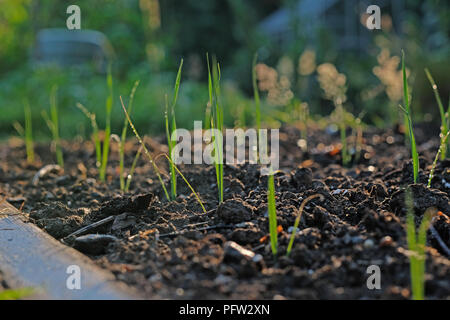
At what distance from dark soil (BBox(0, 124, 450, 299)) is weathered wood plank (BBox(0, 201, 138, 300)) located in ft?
0.17

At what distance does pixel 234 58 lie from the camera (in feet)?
28.2

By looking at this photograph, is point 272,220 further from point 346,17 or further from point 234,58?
point 346,17

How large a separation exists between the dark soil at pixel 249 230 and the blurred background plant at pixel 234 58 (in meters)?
1.01

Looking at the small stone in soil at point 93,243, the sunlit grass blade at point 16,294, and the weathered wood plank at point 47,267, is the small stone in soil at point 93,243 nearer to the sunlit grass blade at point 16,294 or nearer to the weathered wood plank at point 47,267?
the weathered wood plank at point 47,267

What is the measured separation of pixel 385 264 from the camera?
114 centimetres

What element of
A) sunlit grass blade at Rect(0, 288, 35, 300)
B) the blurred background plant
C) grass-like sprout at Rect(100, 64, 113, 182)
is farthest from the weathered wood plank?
the blurred background plant

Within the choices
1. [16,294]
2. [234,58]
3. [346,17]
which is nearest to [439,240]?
[16,294]

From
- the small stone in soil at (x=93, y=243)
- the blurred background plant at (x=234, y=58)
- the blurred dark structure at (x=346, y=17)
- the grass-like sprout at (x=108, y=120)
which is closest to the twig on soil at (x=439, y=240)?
the small stone in soil at (x=93, y=243)

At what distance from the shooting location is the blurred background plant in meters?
4.35

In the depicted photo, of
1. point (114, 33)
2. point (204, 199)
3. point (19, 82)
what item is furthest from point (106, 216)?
point (114, 33)

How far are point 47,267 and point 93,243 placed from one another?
18cm

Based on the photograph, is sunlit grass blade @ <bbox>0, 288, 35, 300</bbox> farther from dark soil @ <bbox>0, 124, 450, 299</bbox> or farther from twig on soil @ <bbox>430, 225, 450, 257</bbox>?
twig on soil @ <bbox>430, 225, 450, 257</bbox>

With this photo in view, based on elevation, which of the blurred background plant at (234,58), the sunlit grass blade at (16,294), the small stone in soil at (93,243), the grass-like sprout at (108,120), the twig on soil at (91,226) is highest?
the blurred background plant at (234,58)

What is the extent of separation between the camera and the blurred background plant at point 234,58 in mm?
4348
